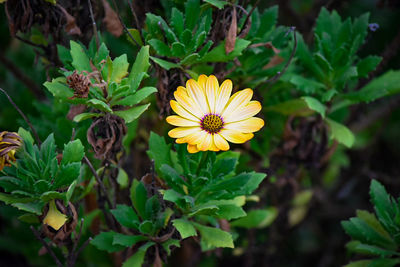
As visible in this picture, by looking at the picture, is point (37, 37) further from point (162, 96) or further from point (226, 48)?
point (226, 48)

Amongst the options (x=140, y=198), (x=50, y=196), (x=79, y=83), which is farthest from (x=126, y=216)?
(x=79, y=83)

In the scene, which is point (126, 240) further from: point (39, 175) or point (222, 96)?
point (222, 96)

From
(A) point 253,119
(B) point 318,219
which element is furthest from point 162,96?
(B) point 318,219

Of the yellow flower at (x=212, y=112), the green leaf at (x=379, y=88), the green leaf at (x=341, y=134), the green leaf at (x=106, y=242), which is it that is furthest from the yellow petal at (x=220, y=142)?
the green leaf at (x=379, y=88)

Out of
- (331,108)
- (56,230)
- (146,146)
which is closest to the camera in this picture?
(56,230)

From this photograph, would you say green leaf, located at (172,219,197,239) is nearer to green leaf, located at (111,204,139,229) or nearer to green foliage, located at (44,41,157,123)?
green leaf, located at (111,204,139,229)
